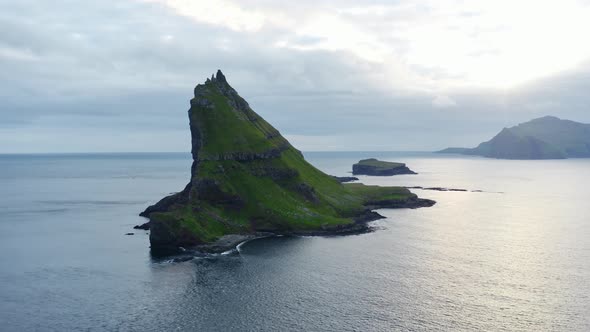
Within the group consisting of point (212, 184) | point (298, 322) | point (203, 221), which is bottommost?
point (298, 322)

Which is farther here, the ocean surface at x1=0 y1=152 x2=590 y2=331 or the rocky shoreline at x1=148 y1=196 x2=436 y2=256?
the rocky shoreline at x1=148 y1=196 x2=436 y2=256

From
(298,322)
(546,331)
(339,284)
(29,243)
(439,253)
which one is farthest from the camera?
(29,243)

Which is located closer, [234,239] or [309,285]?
[309,285]

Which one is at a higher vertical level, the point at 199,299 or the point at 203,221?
the point at 203,221

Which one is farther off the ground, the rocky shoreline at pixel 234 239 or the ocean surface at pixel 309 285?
the rocky shoreline at pixel 234 239

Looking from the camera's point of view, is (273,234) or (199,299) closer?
(199,299)

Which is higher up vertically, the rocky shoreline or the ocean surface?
the rocky shoreline

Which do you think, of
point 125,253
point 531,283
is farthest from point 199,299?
point 531,283

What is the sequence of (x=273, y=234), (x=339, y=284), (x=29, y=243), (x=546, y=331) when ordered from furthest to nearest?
1. (x=273, y=234)
2. (x=29, y=243)
3. (x=339, y=284)
4. (x=546, y=331)

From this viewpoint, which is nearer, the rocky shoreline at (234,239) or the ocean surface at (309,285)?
the ocean surface at (309,285)

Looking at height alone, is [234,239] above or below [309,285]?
above

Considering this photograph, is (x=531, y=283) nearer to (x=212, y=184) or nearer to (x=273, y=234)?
Result: (x=273, y=234)
